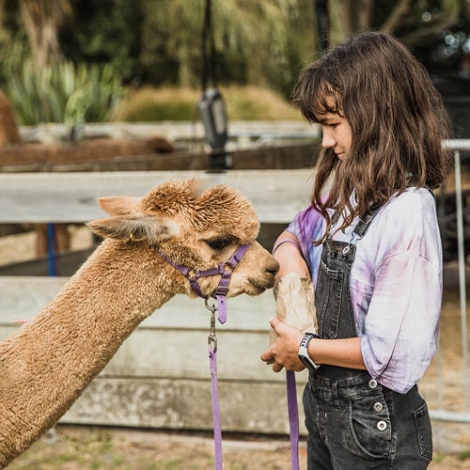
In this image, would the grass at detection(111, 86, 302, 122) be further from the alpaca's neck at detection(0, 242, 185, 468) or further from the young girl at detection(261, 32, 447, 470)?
the young girl at detection(261, 32, 447, 470)

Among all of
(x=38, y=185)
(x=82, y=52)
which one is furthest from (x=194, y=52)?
(x=38, y=185)

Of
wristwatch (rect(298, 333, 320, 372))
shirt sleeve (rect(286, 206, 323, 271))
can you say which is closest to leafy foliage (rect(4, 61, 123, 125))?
shirt sleeve (rect(286, 206, 323, 271))

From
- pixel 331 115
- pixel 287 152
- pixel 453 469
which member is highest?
pixel 331 115

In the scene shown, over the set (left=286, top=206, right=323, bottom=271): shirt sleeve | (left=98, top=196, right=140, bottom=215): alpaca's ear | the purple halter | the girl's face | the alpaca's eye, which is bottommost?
the purple halter

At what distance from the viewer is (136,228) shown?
229 cm

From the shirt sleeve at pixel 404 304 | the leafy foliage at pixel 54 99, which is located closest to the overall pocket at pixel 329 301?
the shirt sleeve at pixel 404 304

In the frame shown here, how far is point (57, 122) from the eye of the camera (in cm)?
1487

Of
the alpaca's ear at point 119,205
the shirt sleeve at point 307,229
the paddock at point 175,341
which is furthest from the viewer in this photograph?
the paddock at point 175,341

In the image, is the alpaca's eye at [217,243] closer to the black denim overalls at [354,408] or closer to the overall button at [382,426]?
the black denim overalls at [354,408]

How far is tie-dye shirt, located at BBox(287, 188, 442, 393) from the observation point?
189cm

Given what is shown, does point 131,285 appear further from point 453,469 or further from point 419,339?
point 453,469

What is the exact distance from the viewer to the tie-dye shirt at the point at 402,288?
1.89 metres

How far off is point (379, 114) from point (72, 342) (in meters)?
1.12

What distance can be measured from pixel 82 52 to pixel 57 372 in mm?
22089
